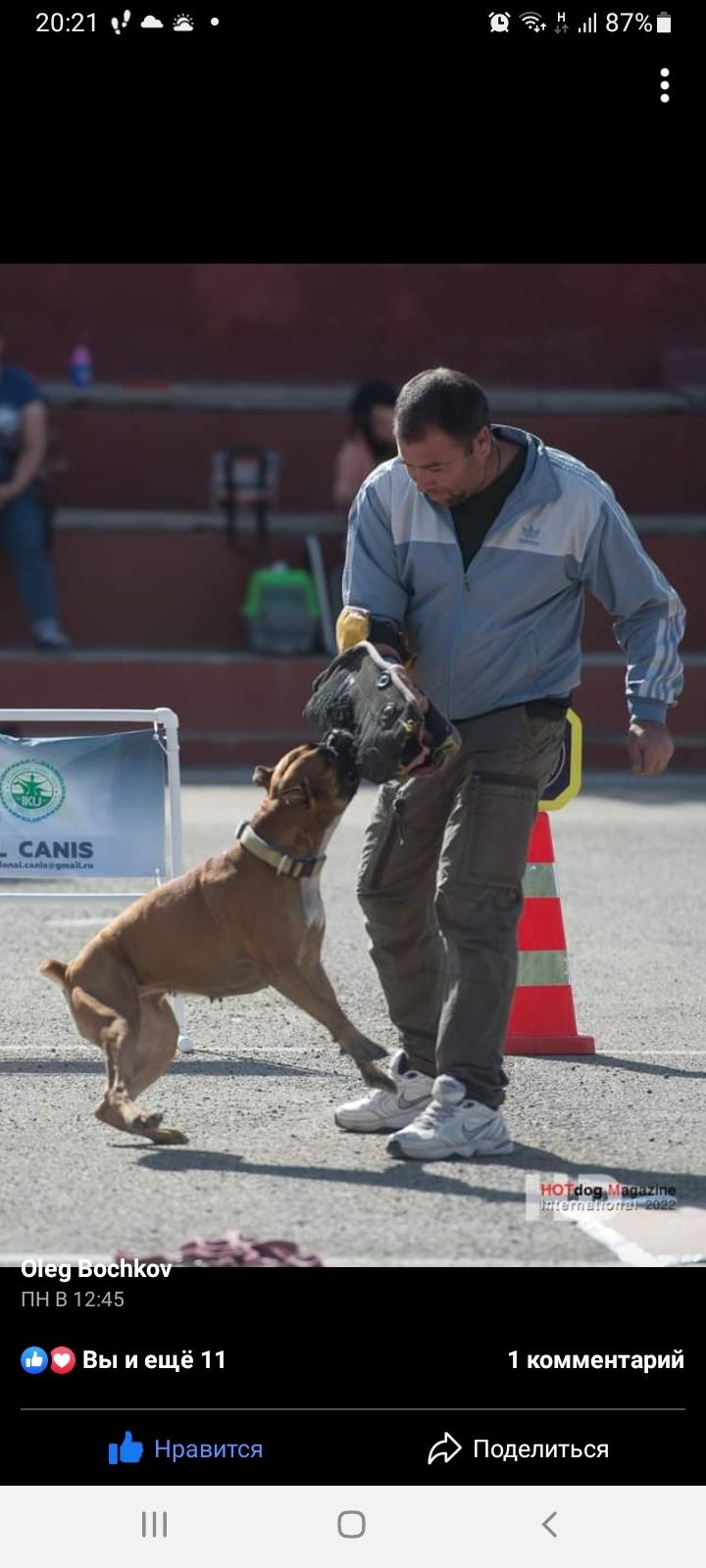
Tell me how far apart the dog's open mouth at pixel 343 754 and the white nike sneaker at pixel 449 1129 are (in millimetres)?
760

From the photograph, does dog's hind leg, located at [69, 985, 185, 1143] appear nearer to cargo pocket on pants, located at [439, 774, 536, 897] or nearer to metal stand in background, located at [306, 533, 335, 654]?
cargo pocket on pants, located at [439, 774, 536, 897]

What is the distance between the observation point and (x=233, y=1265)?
402 centimetres

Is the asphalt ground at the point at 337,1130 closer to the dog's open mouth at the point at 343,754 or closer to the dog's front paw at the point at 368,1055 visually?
the dog's front paw at the point at 368,1055

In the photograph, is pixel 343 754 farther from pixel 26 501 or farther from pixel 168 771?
pixel 26 501

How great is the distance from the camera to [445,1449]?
2.99 m

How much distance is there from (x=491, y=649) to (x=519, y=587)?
0.17 metres

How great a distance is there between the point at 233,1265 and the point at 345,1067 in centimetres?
219

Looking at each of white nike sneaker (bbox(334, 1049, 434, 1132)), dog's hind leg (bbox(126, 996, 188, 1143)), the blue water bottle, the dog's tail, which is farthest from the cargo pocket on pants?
the blue water bottle

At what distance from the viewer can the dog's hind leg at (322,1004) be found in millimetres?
5238

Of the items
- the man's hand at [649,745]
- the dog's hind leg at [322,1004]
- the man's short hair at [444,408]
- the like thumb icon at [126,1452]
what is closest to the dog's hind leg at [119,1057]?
the dog's hind leg at [322,1004]

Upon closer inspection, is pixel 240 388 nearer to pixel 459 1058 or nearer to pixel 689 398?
pixel 689 398

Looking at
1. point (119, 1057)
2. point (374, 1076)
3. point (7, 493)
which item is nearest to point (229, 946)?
point (119, 1057)

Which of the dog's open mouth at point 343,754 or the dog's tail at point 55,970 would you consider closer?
the dog's open mouth at point 343,754
